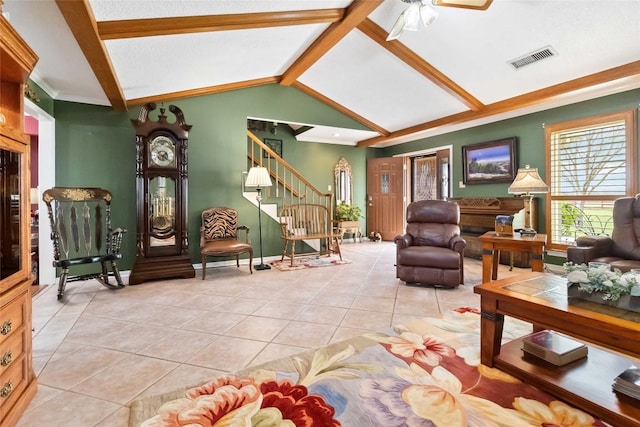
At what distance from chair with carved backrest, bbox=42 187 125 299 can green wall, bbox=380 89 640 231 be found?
19.5 feet

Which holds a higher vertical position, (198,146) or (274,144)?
(274,144)

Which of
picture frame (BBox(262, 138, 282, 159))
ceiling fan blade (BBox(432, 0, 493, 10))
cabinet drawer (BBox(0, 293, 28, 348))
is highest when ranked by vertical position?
ceiling fan blade (BBox(432, 0, 493, 10))

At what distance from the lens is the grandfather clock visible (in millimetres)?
3885

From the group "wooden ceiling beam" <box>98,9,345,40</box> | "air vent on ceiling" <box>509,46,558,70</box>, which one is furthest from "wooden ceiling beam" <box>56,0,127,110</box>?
"air vent on ceiling" <box>509,46,558,70</box>

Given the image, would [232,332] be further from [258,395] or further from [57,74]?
[57,74]

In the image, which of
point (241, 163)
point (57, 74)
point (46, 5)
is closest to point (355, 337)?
point (46, 5)

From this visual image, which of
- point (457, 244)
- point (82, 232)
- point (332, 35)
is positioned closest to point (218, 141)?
point (82, 232)

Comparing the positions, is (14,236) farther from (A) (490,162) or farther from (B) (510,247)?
(A) (490,162)

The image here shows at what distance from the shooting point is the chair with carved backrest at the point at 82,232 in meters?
3.32

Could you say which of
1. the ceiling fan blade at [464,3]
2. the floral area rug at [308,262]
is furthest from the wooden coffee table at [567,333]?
the floral area rug at [308,262]

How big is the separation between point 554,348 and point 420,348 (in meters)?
0.77

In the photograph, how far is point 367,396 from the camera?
158 cm

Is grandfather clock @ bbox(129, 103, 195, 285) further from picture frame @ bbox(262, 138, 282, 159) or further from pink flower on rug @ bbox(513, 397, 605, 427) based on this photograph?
pink flower on rug @ bbox(513, 397, 605, 427)

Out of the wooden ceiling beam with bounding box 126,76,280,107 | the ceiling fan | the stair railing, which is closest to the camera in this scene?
the ceiling fan
